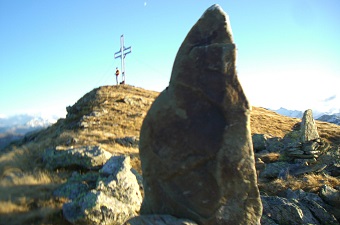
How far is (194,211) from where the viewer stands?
6.48 metres

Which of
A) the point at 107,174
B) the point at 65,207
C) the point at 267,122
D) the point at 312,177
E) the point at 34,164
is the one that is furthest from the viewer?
the point at 267,122

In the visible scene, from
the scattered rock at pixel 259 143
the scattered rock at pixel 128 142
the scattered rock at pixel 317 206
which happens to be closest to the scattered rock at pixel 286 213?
the scattered rock at pixel 317 206

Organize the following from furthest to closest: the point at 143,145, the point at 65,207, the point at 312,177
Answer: the point at 312,177
the point at 65,207
the point at 143,145

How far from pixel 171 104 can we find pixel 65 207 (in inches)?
160

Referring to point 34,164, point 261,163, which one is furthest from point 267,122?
point 34,164

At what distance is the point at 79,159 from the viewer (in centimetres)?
1159

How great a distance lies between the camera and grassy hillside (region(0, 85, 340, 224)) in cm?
816

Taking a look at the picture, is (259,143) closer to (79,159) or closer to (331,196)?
(331,196)

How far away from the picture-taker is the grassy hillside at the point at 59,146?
8.16 metres

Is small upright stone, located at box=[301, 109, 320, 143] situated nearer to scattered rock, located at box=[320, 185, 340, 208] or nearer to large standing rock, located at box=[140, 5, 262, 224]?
scattered rock, located at box=[320, 185, 340, 208]

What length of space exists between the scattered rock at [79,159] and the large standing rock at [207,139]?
5396mm

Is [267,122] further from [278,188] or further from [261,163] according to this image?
[278,188]

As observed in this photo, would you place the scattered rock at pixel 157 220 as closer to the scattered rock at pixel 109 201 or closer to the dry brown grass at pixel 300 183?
the scattered rock at pixel 109 201

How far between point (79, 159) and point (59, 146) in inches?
163
